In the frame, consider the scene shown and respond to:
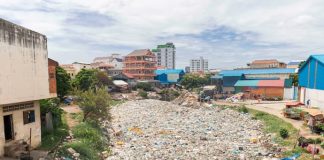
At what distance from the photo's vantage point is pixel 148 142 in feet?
69.3

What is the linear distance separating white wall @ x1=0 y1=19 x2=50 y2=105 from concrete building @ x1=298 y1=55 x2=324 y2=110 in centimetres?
2837

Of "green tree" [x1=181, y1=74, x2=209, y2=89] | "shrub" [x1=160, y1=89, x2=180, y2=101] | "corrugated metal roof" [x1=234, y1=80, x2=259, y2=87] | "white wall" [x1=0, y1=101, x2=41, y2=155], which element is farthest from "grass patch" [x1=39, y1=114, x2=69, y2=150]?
"green tree" [x1=181, y1=74, x2=209, y2=89]

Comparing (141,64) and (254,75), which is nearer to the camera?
(254,75)

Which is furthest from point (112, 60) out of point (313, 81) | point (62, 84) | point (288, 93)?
point (313, 81)

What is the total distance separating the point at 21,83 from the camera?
1314cm

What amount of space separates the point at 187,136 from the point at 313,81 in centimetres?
1846

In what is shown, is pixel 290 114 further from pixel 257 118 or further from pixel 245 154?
pixel 245 154

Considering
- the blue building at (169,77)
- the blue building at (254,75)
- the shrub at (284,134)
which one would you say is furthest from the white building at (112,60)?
the shrub at (284,134)

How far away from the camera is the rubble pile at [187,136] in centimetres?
1805

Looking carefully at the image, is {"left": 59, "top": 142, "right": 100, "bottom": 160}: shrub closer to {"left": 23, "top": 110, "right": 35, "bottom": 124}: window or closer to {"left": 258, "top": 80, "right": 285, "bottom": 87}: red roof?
{"left": 23, "top": 110, "right": 35, "bottom": 124}: window

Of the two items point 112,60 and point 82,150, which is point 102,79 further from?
point 112,60

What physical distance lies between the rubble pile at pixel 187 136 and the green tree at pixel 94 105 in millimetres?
2247

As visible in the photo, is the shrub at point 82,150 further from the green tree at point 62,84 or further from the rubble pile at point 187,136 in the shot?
A: the green tree at point 62,84

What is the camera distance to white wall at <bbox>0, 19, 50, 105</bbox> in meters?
12.0
